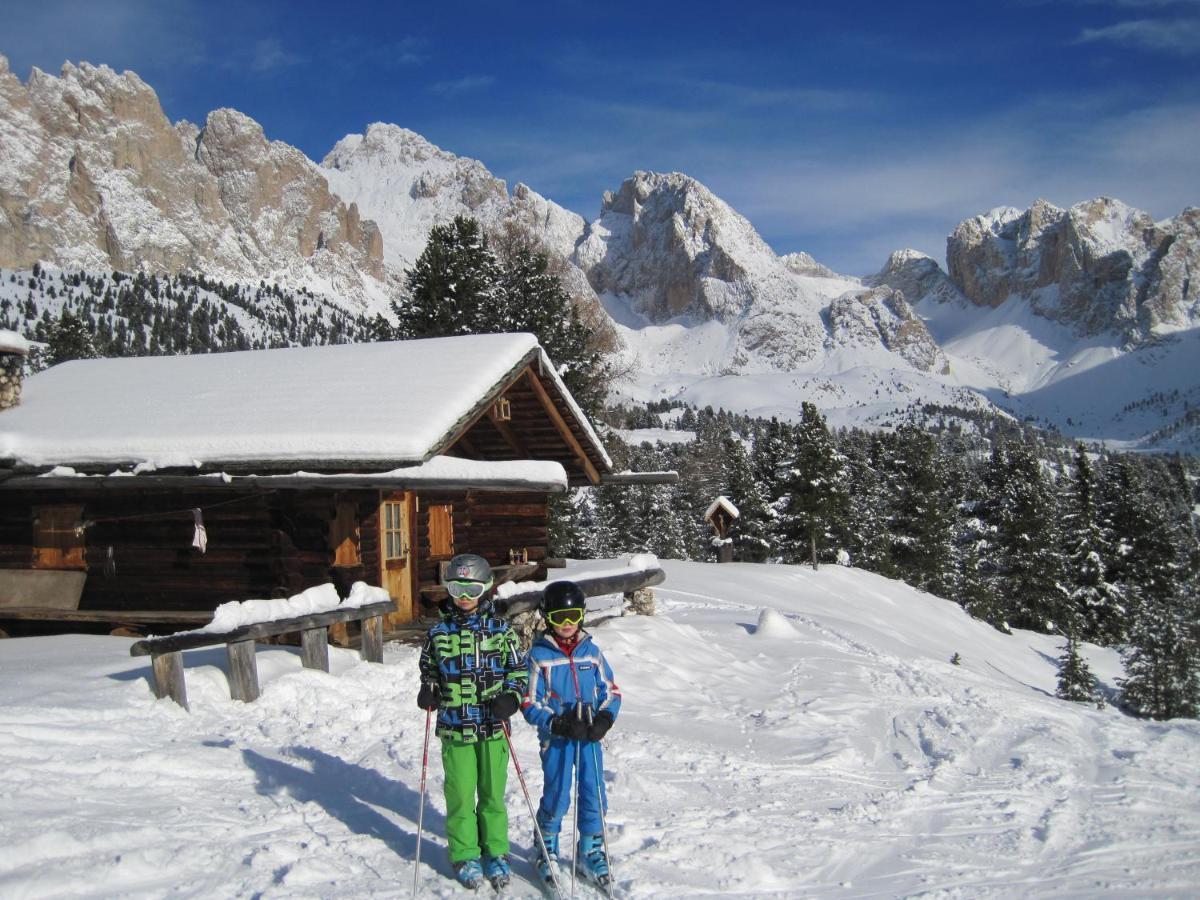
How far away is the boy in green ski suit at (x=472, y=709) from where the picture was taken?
203 inches

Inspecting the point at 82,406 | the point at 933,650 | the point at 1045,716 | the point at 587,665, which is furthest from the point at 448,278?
the point at 587,665

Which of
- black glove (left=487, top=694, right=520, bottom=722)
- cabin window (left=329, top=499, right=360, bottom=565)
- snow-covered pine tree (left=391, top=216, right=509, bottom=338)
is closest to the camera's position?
black glove (left=487, top=694, right=520, bottom=722)

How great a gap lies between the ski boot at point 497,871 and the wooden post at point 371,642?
5.50 meters

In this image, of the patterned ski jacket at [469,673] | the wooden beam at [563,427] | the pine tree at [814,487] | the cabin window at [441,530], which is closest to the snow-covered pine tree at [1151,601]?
the pine tree at [814,487]

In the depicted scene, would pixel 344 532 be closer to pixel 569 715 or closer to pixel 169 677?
pixel 169 677

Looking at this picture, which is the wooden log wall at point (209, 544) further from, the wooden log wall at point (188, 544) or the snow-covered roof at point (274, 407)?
the snow-covered roof at point (274, 407)

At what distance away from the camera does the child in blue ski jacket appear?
17.1 feet

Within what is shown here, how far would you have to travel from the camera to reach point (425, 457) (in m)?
11.7

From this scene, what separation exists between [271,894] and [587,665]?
80.9 inches

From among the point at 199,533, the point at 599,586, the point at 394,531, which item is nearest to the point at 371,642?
the point at 199,533

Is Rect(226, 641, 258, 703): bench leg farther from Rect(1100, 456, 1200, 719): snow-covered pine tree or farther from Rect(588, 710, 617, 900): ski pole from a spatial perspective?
Rect(1100, 456, 1200, 719): snow-covered pine tree

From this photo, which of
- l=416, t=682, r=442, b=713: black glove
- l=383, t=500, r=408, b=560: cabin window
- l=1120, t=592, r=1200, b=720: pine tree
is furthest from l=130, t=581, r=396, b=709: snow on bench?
l=1120, t=592, r=1200, b=720: pine tree

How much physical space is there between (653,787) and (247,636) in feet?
12.4

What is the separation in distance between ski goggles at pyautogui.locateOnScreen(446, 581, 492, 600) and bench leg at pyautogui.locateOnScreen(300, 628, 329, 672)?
458 centimetres
